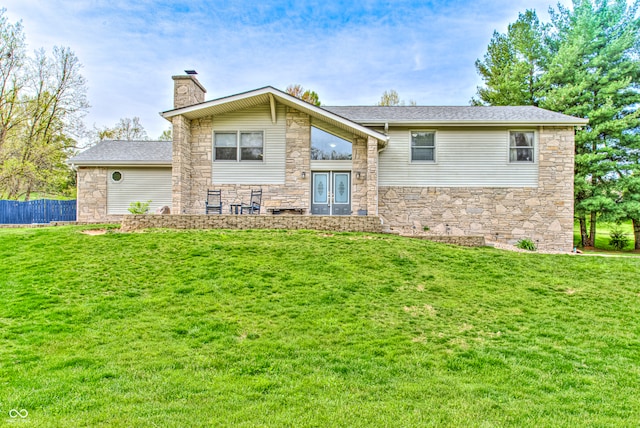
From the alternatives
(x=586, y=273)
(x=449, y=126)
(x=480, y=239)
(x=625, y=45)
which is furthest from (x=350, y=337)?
(x=625, y=45)

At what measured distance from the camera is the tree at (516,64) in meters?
20.9

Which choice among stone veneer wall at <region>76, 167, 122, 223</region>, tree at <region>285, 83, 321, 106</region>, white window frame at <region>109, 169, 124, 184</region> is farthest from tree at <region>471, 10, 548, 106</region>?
stone veneer wall at <region>76, 167, 122, 223</region>

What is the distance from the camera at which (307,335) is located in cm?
492

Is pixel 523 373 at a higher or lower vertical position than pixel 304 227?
lower

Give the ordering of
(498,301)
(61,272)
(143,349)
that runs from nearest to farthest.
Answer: (143,349), (498,301), (61,272)

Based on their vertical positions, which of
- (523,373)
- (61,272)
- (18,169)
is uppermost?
(18,169)

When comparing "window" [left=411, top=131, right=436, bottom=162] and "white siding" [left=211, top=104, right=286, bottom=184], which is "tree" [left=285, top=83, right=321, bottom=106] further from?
"window" [left=411, top=131, right=436, bottom=162]

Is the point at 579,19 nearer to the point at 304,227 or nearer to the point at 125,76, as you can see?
the point at 304,227

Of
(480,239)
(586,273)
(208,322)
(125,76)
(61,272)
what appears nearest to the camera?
(208,322)

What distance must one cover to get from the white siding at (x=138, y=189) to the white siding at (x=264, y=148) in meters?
3.48

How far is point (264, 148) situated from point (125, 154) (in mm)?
6733

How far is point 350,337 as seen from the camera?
4.88 m

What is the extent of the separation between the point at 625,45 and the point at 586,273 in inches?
603

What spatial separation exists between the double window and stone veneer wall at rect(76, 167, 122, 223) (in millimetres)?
5427
